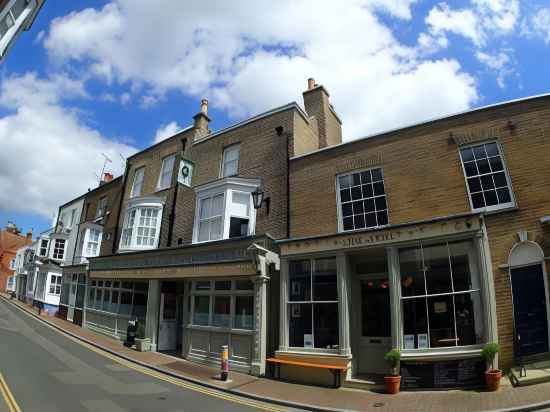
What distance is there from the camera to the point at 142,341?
1548 cm

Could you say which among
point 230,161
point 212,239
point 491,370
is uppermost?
point 230,161

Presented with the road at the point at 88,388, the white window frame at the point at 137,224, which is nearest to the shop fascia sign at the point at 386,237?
the road at the point at 88,388

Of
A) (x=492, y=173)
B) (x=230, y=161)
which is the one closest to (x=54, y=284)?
(x=230, y=161)

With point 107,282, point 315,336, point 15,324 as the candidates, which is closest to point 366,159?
point 315,336

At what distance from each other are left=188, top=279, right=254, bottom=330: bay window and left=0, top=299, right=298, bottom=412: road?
114 inches

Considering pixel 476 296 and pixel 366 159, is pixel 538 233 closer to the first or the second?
pixel 476 296

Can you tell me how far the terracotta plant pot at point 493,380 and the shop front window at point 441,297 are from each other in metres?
0.85

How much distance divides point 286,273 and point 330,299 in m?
1.73

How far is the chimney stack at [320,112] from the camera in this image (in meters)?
16.7

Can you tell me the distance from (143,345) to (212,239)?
17.7ft

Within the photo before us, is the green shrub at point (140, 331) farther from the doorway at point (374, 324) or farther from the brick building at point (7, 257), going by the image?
the brick building at point (7, 257)

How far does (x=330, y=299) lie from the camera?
37.1 feet

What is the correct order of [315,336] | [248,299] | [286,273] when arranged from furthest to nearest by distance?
[248,299] → [286,273] → [315,336]

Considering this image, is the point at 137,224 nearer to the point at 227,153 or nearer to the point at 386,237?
the point at 227,153
